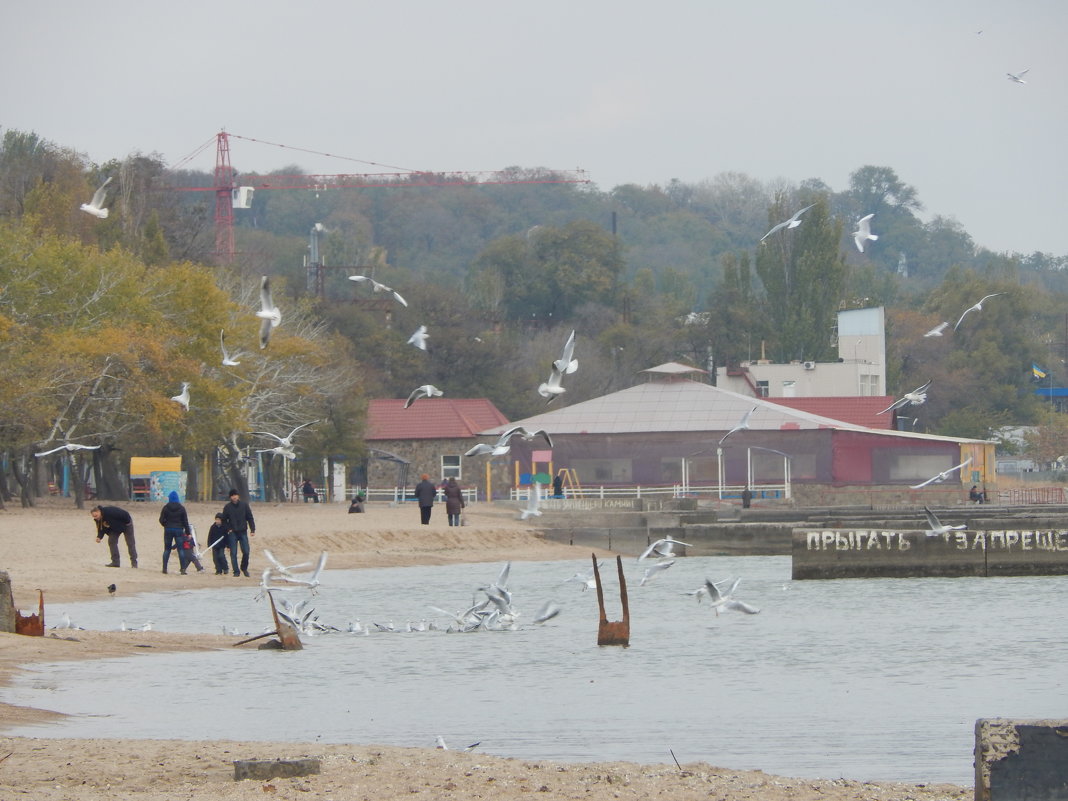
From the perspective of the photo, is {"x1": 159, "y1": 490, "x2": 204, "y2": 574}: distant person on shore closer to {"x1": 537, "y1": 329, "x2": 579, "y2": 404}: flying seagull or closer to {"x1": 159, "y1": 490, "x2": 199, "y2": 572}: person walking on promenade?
{"x1": 159, "y1": 490, "x2": 199, "y2": 572}: person walking on promenade

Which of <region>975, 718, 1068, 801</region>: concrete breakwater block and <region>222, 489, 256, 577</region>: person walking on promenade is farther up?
<region>222, 489, 256, 577</region>: person walking on promenade

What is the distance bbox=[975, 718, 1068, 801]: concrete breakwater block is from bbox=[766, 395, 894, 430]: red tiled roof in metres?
65.3

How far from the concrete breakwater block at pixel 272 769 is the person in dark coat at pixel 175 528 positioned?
17883mm

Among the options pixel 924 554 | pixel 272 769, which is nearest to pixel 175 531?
pixel 924 554

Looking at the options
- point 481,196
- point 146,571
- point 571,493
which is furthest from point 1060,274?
point 146,571

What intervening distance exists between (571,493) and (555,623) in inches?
1428

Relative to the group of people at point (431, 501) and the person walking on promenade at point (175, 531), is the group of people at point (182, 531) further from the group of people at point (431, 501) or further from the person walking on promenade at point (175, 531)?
the group of people at point (431, 501)

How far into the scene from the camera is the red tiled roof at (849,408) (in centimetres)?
7462

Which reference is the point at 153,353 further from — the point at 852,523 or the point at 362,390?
the point at 852,523

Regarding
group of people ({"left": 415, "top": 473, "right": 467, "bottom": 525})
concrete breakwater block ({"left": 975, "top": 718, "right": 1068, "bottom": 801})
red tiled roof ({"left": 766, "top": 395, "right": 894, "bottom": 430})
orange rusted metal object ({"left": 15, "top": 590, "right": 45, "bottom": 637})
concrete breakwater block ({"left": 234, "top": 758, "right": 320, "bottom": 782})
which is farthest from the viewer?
red tiled roof ({"left": 766, "top": 395, "right": 894, "bottom": 430})

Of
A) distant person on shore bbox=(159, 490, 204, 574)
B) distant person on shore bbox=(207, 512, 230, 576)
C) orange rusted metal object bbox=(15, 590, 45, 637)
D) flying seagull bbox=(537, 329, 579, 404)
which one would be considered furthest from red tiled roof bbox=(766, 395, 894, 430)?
orange rusted metal object bbox=(15, 590, 45, 637)

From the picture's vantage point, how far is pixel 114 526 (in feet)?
94.7

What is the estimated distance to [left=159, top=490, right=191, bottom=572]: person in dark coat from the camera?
2877cm

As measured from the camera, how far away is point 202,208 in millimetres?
89688
